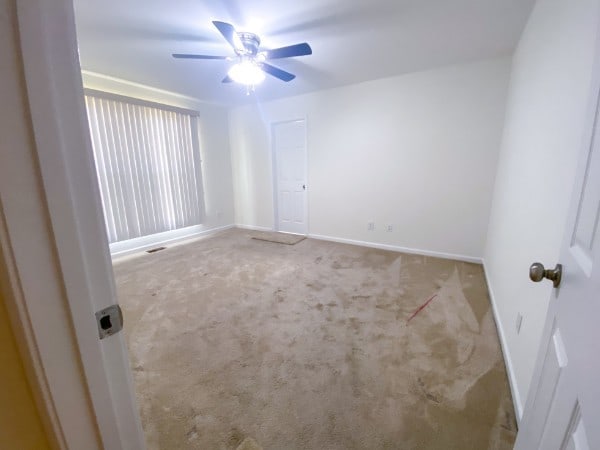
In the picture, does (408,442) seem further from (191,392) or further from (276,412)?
(191,392)

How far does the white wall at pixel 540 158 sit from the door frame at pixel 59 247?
5.14ft

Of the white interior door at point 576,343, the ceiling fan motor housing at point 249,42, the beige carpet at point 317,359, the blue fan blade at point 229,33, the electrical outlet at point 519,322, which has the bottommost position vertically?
the beige carpet at point 317,359

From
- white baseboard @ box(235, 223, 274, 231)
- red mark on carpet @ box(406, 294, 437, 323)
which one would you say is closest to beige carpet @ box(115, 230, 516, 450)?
red mark on carpet @ box(406, 294, 437, 323)

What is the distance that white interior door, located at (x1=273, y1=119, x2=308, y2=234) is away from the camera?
4.43m

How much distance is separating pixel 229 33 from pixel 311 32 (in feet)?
2.61

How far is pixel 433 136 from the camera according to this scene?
327cm

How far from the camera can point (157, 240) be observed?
4.18 metres

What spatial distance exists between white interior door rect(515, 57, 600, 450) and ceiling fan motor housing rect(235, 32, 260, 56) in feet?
7.74

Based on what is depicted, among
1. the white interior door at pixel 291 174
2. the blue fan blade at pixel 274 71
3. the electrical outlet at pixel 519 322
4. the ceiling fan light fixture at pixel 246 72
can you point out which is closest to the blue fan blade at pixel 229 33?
the ceiling fan light fixture at pixel 246 72

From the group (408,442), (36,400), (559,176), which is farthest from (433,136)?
(36,400)

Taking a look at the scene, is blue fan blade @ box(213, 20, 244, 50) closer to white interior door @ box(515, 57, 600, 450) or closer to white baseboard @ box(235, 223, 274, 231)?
white interior door @ box(515, 57, 600, 450)

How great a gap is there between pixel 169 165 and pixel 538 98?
446 cm

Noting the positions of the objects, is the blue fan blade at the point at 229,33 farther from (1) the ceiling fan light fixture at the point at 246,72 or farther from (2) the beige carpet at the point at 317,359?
(2) the beige carpet at the point at 317,359

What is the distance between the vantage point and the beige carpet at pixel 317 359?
1262mm
